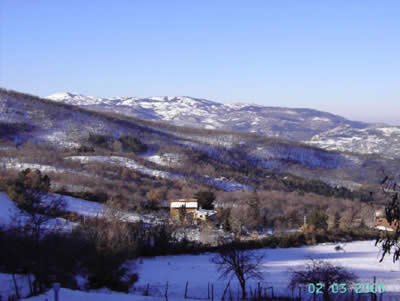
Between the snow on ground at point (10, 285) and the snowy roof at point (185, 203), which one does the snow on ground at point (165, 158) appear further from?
the snow on ground at point (10, 285)

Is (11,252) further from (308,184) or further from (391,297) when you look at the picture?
(308,184)

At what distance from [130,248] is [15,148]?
177 feet

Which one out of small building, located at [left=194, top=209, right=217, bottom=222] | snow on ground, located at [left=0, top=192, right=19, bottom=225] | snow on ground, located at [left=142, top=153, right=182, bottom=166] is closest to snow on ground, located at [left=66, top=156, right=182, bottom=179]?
snow on ground, located at [left=142, top=153, right=182, bottom=166]

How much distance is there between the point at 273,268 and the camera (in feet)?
80.0

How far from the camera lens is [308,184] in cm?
7875

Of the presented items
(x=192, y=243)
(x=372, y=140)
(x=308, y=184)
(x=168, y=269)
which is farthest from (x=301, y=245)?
(x=372, y=140)

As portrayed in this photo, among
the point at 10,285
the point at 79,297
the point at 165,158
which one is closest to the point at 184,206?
the point at 10,285

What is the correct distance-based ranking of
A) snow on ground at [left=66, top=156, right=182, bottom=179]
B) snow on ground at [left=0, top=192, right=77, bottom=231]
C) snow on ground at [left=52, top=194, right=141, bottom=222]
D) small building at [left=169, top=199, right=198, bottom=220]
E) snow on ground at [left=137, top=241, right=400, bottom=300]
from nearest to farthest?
snow on ground at [left=137, top=241, right=400, bottom=300] < snow on ground at [left=0, top=192, right=77, bottom=231] < snow on ground at [left=52, top=194, right=141, bottom=222] < small building at [left=169, top=199, right=198, bottom=220] < snow on ground at [left=66, top=156, right=182, bottom=179]

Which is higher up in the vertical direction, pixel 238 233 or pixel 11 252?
pixel 11 252

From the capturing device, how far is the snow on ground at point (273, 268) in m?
19.7

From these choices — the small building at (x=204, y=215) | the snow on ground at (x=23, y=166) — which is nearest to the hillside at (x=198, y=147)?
the snow on ground at (x=23, y=166)

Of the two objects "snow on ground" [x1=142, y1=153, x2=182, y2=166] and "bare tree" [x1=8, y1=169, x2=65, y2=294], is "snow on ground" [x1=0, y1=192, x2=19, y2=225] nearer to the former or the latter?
"bare tree" [x1=8, y1=169, x2=65, y2=294]

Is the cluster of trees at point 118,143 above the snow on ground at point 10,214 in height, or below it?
above

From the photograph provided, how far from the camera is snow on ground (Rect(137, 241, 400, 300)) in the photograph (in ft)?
64.7
